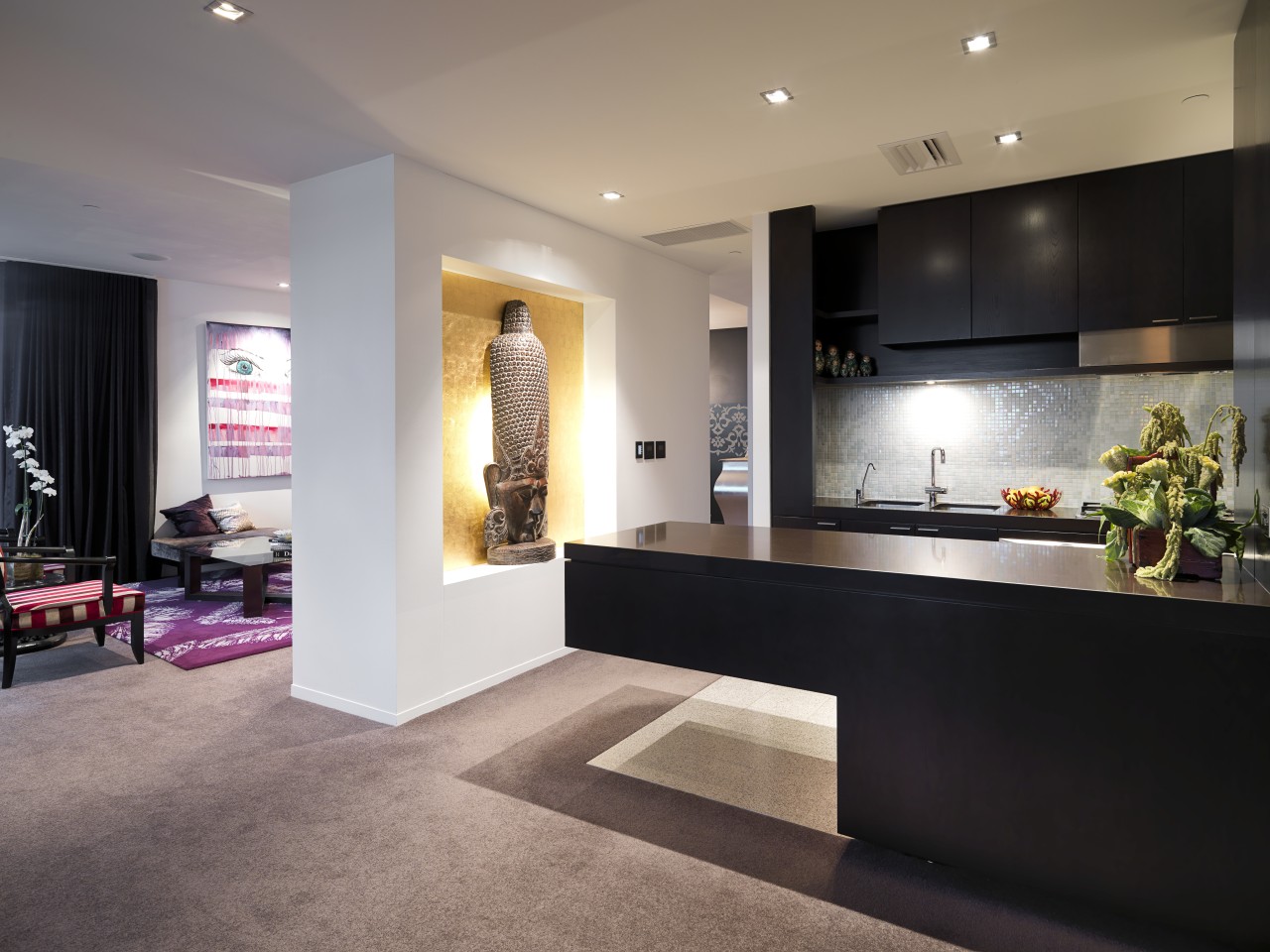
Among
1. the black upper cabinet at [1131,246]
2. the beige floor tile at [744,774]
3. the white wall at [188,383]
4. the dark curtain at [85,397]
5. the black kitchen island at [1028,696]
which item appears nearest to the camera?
the black kitchen island at [1028,696]

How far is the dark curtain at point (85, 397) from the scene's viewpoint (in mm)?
6031

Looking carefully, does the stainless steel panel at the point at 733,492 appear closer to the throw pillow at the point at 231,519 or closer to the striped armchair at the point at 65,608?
the throw pillow at the point at 231,519

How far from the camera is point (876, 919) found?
2045 mm

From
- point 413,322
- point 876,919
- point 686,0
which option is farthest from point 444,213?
point 876,919

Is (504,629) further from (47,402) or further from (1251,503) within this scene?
(47,402)

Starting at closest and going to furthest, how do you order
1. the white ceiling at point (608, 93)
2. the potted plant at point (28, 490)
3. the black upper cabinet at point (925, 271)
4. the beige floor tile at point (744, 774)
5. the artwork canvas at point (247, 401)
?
the white ceiling at point (608, 93), the beige floor tile at point (744, 774), the black upper cabinet at point (925, 271), the potted plant at point (28, 490), the artwork canvas at point (247, 401)

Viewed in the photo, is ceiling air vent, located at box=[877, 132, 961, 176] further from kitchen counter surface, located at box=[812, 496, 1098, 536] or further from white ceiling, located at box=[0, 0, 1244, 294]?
kitchen counter surface, located at box=[812, 496, 1098, 536]

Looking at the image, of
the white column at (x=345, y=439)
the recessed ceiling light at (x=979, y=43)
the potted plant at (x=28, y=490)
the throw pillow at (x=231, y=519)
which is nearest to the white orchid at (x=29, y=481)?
the potted plant at (x=28, y=490)

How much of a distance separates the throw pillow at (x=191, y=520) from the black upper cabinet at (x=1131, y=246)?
6.72 metres

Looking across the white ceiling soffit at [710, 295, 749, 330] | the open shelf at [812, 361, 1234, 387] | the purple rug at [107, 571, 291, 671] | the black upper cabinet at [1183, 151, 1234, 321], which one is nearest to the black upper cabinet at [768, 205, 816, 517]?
the open shelf at [812, 361, 1234, 387]

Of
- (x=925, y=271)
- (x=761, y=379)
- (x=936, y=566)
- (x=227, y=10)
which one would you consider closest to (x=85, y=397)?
(x=227, y=10)

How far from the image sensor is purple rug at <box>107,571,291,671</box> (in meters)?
4.67

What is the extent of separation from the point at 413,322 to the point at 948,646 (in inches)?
104

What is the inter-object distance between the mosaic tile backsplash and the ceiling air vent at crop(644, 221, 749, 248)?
113cm
